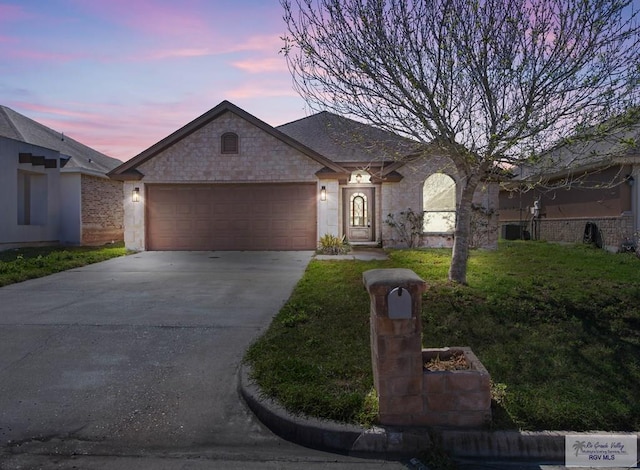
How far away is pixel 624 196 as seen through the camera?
14484mm

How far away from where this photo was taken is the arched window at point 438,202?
16.1 m

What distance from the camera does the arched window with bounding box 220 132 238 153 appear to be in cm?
1505

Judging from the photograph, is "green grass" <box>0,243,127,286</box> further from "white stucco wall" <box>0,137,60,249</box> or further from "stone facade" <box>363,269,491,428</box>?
"stone facade" <box>363,269,491,428</box>

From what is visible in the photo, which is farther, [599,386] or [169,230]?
[169,230]

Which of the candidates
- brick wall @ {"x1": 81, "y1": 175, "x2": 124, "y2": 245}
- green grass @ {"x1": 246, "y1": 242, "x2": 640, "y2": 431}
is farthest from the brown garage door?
green grass @ {"x1": 246, "y1": 242, "x2": 640, "y2": 431}

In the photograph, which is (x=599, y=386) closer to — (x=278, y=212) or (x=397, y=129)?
(x=397, y=129)

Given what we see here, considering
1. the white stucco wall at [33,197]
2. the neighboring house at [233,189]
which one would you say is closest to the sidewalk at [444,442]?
the neighboring house at [233,189]

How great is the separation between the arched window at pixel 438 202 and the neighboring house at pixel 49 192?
13.6 meters

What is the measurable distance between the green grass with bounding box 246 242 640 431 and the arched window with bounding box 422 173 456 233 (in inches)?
284

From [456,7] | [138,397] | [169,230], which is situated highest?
[456,7]

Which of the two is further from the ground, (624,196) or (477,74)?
(477,74)

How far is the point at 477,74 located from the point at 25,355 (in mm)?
6894

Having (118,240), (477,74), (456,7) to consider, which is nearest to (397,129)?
(477,74)

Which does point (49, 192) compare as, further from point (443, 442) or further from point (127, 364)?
point (443, 442)
